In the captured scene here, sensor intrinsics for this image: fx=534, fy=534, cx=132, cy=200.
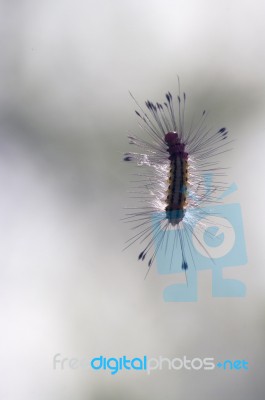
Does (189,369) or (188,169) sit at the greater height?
(188,169)

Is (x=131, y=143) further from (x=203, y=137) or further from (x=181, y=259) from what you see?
(x=181, y=259)

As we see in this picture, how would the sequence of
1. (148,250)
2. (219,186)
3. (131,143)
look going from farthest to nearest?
(131,143)
(219,186)
(148,250)

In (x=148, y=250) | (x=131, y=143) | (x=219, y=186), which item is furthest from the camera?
(x=131, y=143)

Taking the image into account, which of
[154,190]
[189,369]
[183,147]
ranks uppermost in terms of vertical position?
[183,147]

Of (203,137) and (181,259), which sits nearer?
(181,259)

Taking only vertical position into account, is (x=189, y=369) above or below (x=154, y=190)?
below

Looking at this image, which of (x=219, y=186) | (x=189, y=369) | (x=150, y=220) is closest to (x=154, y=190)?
(x=150, y=220)

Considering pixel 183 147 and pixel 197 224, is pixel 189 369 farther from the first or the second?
pixel 183 147

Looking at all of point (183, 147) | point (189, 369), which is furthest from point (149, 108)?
point (189, 369)

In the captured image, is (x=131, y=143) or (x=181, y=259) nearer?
(x=181, y=259)
